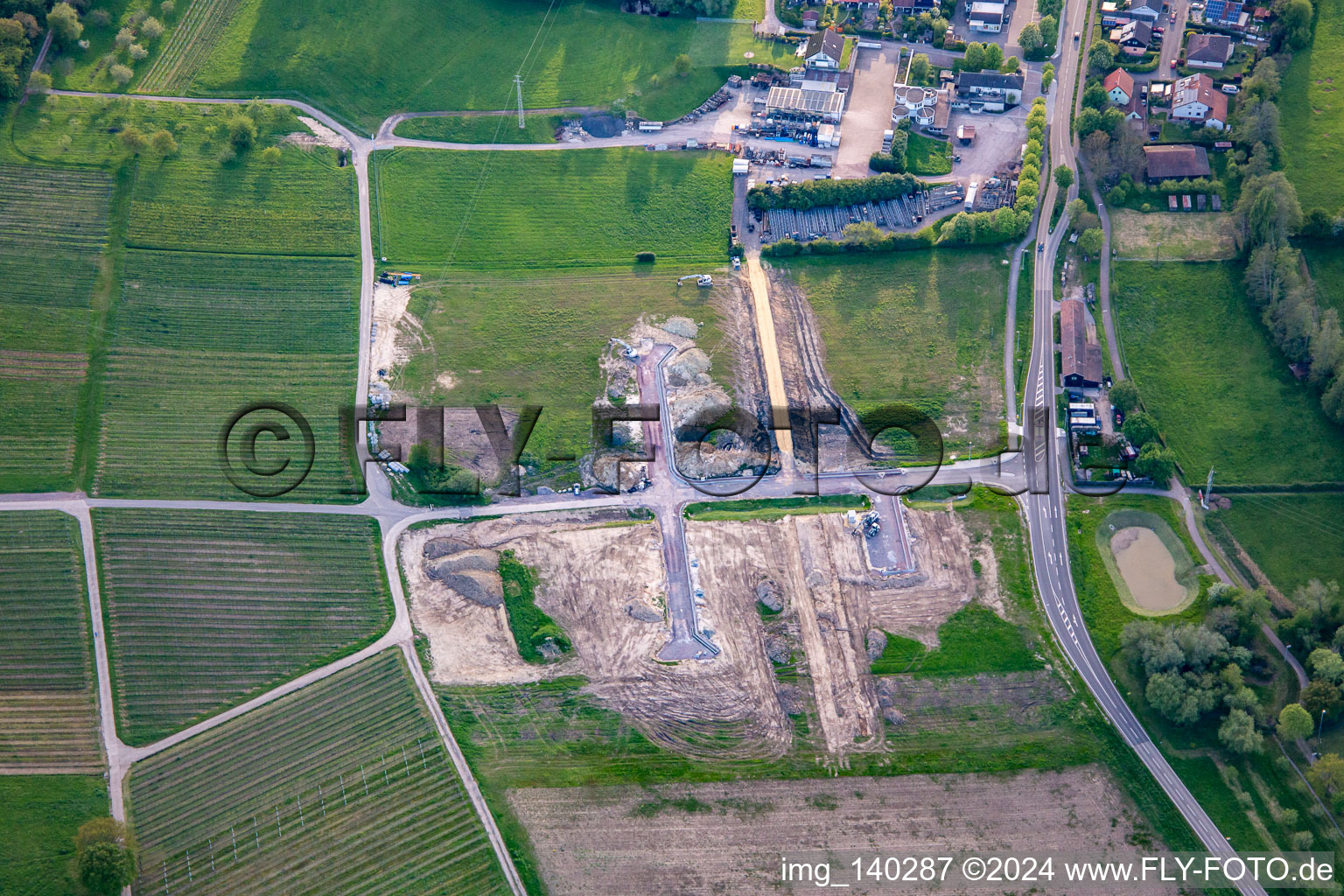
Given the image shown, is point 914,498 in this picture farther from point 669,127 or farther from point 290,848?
point 290,848

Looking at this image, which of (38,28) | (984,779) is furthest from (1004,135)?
(38,28)

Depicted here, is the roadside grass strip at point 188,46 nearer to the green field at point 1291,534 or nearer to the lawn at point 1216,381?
the lawn at point 1216,381

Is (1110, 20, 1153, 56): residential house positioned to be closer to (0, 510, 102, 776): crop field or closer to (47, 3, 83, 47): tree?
(47, 3, 83, 47): tree


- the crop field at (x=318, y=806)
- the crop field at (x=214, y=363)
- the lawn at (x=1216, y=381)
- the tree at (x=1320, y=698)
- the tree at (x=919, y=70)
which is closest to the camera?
the crop field at (x=318, y=806)

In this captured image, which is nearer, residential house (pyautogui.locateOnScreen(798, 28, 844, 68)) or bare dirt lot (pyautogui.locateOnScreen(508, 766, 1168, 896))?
bare dirt lot (pyautogui.locateOnScreen(508, 766, 1168, 896))

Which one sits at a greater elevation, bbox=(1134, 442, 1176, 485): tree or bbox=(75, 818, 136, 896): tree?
bbox=(1134, 442, 1176, 485): tree

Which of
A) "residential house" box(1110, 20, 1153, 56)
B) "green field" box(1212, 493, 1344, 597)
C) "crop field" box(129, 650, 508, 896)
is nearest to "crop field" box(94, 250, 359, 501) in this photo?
"crop field" box(129, 650, 508, 896)

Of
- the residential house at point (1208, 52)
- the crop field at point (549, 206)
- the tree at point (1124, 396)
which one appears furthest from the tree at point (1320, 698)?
the residential house at point (1208, 52)
